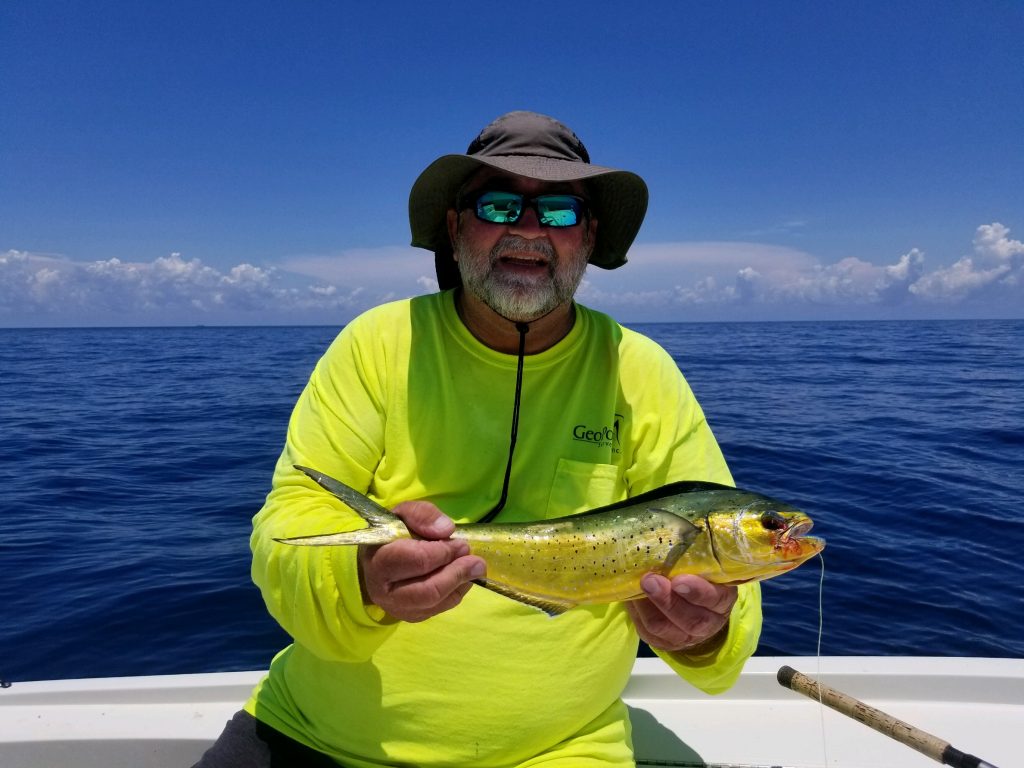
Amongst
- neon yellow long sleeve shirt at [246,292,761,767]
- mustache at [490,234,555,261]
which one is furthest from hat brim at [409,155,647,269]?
neon yellow long sleeve shirt at [246,292,761,767]

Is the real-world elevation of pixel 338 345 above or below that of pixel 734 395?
above

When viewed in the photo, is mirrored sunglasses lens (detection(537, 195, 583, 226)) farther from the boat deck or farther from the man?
the boat deck

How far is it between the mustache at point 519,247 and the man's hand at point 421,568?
41.2 inches

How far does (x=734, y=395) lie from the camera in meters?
21.7

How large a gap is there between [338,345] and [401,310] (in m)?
0.28

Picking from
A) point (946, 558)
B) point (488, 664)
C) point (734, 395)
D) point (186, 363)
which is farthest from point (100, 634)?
point (186, 363)

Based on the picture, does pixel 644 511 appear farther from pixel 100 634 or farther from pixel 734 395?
pixel 734 395

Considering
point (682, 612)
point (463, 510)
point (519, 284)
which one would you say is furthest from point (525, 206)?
point (682, 612)

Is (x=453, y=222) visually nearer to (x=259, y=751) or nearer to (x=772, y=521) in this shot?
(x=772, y=521)

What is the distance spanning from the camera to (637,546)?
204 cm

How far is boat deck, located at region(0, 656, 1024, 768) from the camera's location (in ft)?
10.2

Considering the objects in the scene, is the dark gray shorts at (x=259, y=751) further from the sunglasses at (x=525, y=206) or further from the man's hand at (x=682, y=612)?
the sunglasses at (x=525, y=206)

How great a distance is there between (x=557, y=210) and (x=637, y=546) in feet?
3.96

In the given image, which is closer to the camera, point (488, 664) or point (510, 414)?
point (488, 664)
